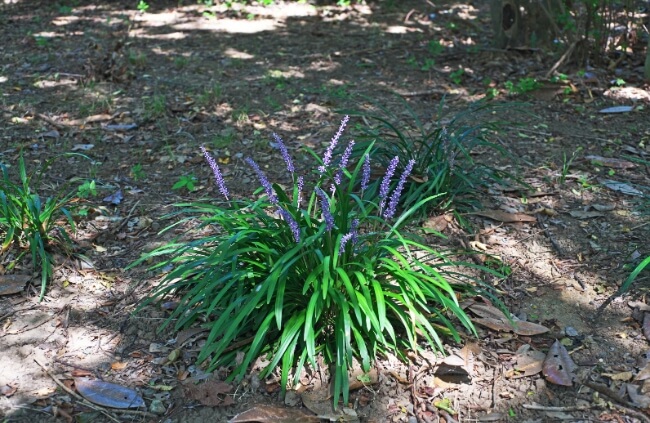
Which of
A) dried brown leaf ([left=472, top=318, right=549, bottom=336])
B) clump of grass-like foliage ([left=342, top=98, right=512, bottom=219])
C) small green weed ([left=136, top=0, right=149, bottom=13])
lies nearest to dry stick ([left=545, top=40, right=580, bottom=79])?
clump of grass-like foliage ([left=342, top=98, right=512, bottom=219])

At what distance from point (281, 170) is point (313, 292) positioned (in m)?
1.94

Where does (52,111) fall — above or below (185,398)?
above

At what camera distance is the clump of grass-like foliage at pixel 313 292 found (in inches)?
106

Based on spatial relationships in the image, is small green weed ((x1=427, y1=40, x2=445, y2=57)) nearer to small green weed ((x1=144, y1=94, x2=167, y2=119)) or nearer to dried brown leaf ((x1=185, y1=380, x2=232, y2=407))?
small green weed ((x1=144, y1=94, x2=167, y2=119))

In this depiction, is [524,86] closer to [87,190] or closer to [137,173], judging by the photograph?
[137,173]

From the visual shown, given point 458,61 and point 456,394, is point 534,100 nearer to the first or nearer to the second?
point 458,61

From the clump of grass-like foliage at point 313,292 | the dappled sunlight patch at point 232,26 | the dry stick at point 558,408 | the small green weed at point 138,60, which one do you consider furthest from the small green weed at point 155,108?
the dry stick at point 558,408

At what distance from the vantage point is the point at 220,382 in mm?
2818

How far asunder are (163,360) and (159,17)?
6426 millimetres

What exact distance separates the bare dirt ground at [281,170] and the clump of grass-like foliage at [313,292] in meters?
0.14

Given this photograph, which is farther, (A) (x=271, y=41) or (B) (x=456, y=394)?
(A) (x=271, y=41)

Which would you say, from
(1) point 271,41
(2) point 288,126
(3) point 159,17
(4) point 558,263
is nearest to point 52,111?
(2) point 288,126

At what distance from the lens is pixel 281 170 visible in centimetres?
464

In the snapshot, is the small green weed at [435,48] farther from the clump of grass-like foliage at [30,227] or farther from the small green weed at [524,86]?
the clump of grass-like foliage at [30,227]
